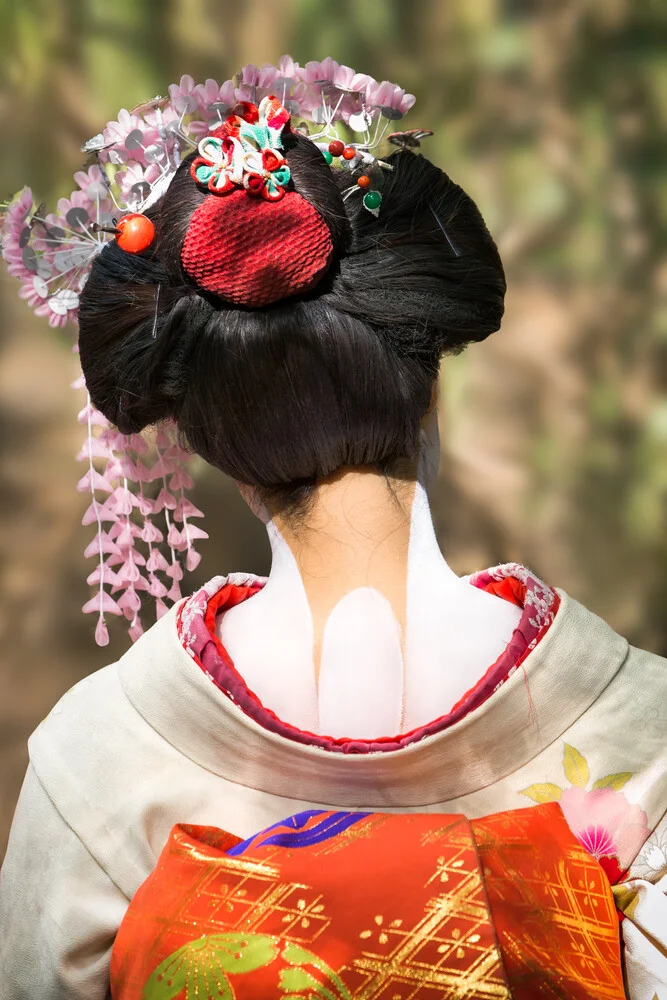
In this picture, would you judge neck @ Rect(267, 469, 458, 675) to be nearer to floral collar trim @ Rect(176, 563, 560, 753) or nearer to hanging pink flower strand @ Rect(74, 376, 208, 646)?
floral collar trim @ Rect(176, 563, 560, 753)

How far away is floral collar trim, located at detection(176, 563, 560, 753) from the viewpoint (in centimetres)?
98

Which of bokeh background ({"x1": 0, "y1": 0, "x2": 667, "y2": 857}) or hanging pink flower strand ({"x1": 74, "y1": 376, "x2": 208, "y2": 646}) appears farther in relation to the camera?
bokeh background ({"x1": 0, "y1": 0, "x2": 667, "y2": 857})

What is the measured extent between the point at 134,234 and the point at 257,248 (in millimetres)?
135

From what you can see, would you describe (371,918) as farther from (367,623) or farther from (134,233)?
(134,233)

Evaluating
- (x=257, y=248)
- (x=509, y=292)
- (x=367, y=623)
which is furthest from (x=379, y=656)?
(x=509, y=292)

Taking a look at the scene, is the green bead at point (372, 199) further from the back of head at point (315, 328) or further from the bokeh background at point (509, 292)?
the bokeh background at point (509, 292)

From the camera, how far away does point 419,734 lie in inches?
38.6

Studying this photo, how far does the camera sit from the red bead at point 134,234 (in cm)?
102

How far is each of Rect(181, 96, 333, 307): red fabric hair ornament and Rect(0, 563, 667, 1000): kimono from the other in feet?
1.10

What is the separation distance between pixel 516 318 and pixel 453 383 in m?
0.15

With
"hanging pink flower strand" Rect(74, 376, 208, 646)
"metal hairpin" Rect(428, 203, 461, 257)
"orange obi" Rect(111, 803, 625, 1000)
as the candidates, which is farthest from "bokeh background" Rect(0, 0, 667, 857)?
"orange obi" Rect(111, 803, 625, 1000)

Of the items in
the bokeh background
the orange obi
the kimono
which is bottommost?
the orange obi

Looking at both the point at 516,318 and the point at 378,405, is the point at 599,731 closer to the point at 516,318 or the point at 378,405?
the point at 378,405

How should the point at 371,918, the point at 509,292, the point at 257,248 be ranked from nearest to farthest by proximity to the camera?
1. the point at 371,918
2. the point at 257,248
3. the point at 509,292
